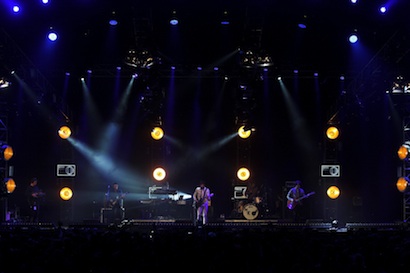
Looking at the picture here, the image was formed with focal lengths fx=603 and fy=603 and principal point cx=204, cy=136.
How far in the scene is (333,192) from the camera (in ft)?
80.7

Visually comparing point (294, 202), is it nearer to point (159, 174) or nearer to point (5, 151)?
point (159, 174)

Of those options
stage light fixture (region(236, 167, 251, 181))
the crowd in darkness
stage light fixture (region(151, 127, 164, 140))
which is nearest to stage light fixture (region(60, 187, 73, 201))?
stage light fixture (region(151, 127, 164, 140))

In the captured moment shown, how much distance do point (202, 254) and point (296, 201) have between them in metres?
13.9

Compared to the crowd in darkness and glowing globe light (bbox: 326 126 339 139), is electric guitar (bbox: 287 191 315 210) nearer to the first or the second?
glowing globe light (bbox: 326 126 339 139)

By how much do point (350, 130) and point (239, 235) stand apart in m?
17.3

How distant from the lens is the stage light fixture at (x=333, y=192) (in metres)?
24.5

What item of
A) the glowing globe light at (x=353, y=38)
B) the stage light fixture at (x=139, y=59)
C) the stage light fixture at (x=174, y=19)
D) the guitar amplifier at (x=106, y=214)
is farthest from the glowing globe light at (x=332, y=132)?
the guitar amplifier at (x=106, y=214)

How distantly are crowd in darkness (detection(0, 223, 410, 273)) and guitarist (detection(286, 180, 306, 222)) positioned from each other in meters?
12.2

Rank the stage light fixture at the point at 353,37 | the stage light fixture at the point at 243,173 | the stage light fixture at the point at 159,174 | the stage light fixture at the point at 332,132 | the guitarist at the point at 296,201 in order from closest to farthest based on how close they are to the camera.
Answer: the stage light fixture at the point at 353,37 < the guitarist at the point at 296,201 < the stage light fixture at the point at 332,132 < the stage light fixture at the point at 159,174 < the stage light fixture at the point at 243,173

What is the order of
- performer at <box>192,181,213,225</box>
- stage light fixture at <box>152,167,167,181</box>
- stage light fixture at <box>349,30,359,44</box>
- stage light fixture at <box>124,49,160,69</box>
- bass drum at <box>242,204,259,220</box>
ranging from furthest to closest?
stage light fixture at <box>152,167,167,181</box> < bass drum at <box>242,204,259,220</box> < performer at <box>192,181,213,225</box> < stage light fixture at <box>124,49,160,69</box> < stage light fixture at <box>349,30,359,44</box>

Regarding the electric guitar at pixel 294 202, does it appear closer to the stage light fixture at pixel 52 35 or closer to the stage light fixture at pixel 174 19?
the stage light fixture at pixel 174 19

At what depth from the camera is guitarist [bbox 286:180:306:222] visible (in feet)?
75.9

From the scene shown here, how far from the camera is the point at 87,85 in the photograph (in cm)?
2588

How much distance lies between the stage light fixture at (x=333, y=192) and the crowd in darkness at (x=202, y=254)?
13.6 m
